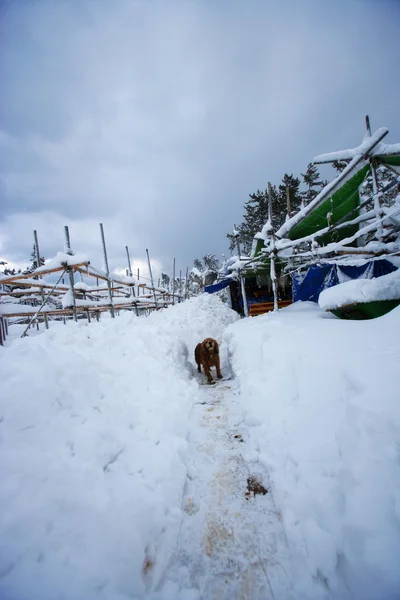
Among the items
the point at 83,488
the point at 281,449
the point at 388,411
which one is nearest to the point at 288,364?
the point at 281,449

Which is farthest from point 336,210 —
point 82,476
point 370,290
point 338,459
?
point 82,476

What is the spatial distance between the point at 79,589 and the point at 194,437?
214 centimetres

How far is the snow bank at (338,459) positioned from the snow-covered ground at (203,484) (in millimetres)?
11

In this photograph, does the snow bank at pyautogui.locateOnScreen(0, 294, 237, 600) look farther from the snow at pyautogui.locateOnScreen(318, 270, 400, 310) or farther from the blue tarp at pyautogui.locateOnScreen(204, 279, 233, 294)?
the blue tarp at pyautogui.locateOnScreen(204, 279, 233, 294)

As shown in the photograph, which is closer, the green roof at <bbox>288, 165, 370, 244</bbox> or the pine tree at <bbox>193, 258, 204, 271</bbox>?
the green roof at <bbox>288, 165, 370, 244</bbox>

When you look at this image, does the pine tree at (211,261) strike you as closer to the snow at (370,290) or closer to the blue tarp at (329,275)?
the blue tarp at (329,275)

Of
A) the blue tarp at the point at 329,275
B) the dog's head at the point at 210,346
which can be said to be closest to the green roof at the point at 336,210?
the blue tarp at the point at 329,275

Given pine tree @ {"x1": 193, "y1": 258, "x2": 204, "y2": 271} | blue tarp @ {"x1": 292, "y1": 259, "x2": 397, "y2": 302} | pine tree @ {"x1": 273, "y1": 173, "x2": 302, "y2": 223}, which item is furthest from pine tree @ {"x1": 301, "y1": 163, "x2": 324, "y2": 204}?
pine tree @ {"x1": 193, "y1": 258, "x2": 204, "y2": 271}

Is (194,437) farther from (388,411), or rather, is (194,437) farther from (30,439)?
(388,411)

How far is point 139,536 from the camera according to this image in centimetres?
186

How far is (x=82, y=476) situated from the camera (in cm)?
210

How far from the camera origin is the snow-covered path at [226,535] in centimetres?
161

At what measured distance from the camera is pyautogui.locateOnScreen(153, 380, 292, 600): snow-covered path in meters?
1.61

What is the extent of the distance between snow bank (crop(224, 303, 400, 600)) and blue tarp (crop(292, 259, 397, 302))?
4753mm
